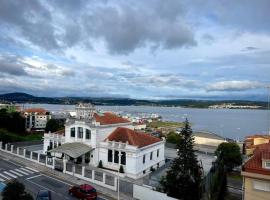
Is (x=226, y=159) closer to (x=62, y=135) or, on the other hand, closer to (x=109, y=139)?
(x=109, y=139)

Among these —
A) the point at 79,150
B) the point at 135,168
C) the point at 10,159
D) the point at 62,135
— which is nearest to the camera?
the point at 135,168

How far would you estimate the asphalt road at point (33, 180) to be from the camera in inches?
1182

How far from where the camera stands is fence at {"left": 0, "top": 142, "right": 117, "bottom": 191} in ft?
108

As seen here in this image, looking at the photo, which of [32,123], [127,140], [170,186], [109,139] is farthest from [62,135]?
[32,123]

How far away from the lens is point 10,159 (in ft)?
144

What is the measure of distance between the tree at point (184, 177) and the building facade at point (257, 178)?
513 centimetres

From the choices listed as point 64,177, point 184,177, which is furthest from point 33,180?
point 184,177

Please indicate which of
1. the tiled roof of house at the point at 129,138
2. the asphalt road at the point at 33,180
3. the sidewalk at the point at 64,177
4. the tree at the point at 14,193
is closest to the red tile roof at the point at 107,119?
the tiled roof of house at the point at 129,138

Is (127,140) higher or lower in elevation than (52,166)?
higher

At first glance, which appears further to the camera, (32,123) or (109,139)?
(32,123)

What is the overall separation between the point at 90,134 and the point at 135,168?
8.58 metres

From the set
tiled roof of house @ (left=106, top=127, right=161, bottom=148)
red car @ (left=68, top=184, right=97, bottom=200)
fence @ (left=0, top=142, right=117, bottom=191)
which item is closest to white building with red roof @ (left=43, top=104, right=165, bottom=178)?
tiled roof of house @ (left=106, top=127, right=161, bottom=148)

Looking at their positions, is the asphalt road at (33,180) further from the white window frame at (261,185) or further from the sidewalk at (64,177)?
the white window frame at (261,185)

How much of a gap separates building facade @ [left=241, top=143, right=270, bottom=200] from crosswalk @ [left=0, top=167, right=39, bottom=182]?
24.9 meters
